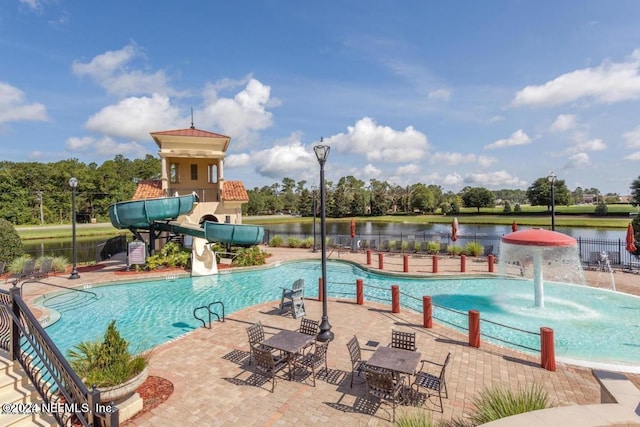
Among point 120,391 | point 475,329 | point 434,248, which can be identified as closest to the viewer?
point 120,391

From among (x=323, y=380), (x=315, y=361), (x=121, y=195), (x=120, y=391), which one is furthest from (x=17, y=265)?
(x=121, y=195)

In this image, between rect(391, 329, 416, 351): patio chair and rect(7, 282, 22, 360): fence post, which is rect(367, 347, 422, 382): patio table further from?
rect(7, 282, 22, 360): fence post

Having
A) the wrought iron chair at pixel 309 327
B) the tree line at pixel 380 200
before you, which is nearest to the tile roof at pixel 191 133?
the wrought iron chair at pixel 309 327

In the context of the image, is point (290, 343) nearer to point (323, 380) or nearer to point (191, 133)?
point (323, 380)

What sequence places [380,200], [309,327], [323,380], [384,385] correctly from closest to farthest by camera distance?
[384,385], [323,380], [309,327], [380,200]

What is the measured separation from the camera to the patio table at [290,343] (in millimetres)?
6545

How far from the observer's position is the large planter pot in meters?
5.05

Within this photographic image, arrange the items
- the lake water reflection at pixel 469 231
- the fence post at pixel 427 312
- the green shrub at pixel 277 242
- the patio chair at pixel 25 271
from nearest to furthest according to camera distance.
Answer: the fence post at pixel 427 312 → the patio chair at pixel 25 271 → the green shrub at pixel 277 242 → the lake water reflection at pixel 469 231

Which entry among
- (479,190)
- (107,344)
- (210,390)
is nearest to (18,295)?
(107,344)

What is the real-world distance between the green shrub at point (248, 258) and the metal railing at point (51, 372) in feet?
46.3

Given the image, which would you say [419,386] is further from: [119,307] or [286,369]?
[119,307]

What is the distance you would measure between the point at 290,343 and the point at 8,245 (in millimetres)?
19949

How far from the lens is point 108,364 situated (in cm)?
540

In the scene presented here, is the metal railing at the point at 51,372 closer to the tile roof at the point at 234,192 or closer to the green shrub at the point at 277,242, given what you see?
the tile roof at the point at 234,192
